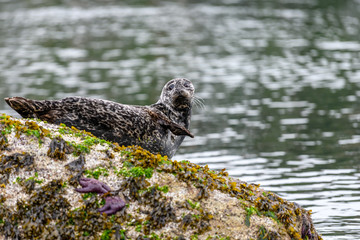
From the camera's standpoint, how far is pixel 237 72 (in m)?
22.9

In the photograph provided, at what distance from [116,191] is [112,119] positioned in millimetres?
Result: 1783

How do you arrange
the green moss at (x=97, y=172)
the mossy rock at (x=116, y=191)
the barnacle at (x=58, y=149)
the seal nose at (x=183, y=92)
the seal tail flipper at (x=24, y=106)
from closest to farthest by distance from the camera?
the mossy rock at (x=116, y=191)
the green moss at (x=97, y=172)
the barnacle at (x=58, y=149)
the seal tail flipper at (x=24, y=106)
the seal nose at (x=183, y=92)

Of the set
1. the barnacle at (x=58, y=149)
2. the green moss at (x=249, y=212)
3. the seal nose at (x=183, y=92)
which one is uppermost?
the barnacle at (x=58, y=149)

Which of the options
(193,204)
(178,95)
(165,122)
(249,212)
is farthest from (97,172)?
(178,95)

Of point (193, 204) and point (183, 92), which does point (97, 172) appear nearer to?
point (193, 204)

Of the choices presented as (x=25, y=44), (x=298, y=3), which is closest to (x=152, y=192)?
(x=25, y=44)

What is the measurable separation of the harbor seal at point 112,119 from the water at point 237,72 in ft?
7.70

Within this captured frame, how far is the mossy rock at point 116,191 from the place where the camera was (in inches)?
221

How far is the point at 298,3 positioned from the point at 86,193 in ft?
120

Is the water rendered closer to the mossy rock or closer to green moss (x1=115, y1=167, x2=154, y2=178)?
the mossy rock

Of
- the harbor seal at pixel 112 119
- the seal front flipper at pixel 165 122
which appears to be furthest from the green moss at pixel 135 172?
the seal front flipper at pixel 165 122

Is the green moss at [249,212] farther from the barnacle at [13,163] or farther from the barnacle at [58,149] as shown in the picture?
the barnacle at [13,163]

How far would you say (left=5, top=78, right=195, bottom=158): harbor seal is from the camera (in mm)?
7227

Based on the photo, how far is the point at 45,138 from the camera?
20.3 ft
